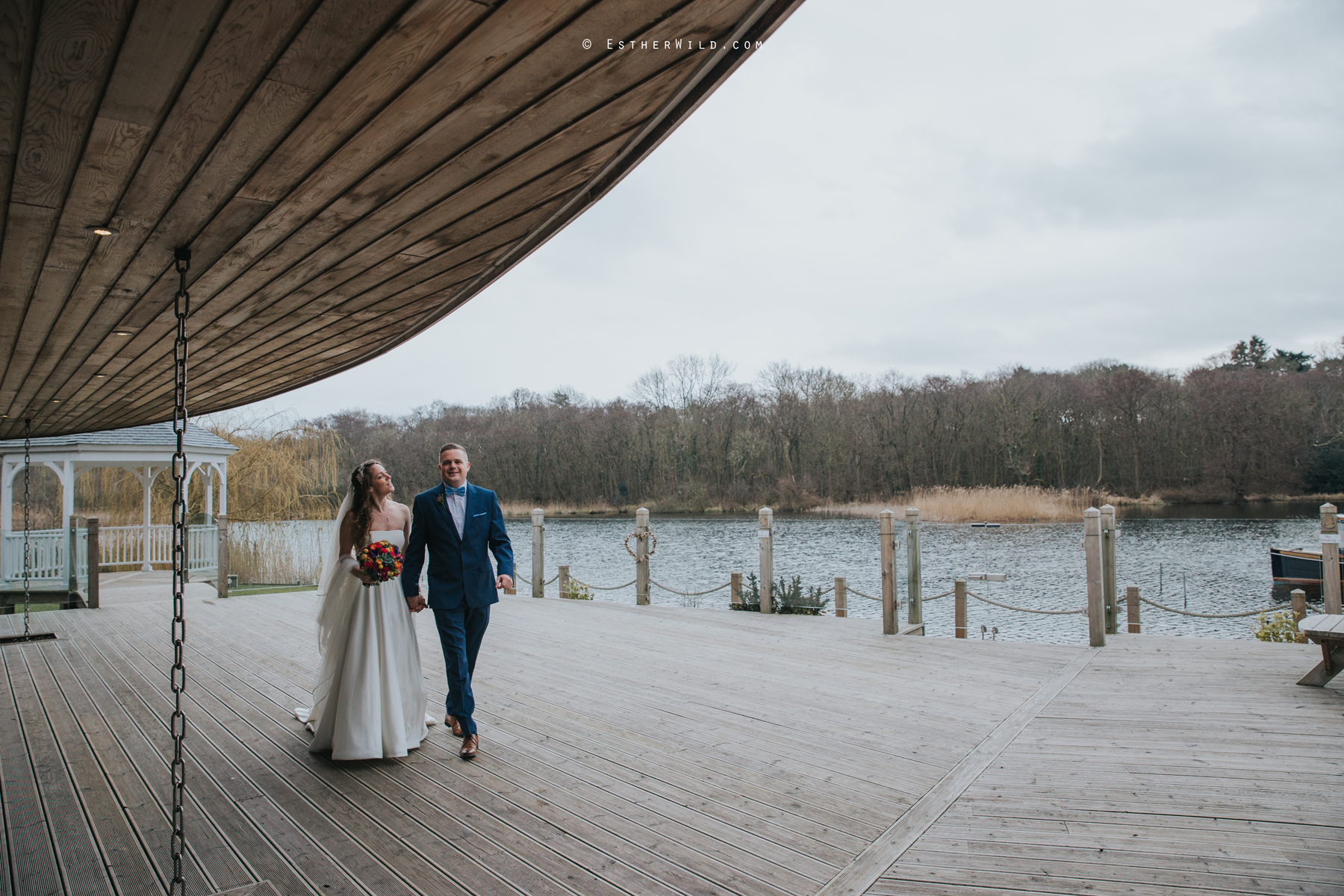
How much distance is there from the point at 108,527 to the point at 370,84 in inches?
650

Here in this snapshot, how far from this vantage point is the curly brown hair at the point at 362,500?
4.01 m

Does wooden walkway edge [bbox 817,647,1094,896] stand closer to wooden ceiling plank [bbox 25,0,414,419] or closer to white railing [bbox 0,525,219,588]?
wooden ceiling plank [bbox 25,0,414,419]

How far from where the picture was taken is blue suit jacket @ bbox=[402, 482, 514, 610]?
3.94 meters

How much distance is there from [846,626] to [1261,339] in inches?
2136

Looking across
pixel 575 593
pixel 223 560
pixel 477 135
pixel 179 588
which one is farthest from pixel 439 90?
pixel 223 560

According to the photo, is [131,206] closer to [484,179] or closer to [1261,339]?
[484,179]

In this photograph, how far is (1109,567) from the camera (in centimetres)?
684

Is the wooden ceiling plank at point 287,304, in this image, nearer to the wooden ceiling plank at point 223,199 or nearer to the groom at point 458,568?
the wooden ceiling plank at point 223,199

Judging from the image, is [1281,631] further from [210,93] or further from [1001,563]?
[210,93]

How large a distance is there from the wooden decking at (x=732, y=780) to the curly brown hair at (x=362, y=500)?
1.24 m

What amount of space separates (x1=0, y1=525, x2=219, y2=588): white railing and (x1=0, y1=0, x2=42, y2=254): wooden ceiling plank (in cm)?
1108

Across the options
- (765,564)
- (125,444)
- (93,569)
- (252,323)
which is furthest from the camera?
(125,444)

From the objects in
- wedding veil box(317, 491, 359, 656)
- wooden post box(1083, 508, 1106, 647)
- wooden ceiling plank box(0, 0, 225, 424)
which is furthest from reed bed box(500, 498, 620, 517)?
wooden ceiling plank box(0, 0, 225, 424)

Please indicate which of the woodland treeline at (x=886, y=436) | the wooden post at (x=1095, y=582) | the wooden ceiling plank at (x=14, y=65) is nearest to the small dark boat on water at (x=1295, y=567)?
the wooden post at (x=1095, y=582)
